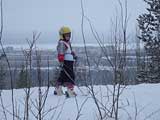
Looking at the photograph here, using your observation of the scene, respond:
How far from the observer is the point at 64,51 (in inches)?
315

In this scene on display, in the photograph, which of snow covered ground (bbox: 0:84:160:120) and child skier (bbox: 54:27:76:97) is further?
child skier (bbox: 54:27:76:97)

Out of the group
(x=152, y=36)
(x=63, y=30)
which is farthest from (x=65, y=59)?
(x=152, y=36)

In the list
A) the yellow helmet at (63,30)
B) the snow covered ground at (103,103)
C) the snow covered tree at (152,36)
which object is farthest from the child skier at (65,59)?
the snow covered tree at (152,36)

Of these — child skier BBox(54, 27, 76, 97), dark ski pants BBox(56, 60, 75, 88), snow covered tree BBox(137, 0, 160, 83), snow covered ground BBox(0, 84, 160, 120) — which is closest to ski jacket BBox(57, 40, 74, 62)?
child skier BBox(54, 27, 76, 97)

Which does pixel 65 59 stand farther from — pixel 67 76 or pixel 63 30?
pixel 63 30

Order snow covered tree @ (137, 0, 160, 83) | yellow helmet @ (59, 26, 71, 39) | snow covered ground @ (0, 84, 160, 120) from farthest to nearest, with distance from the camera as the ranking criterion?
snow covered tree @ (137, 0, 160, 83)
yellow helmet @ (59, 26, 71, 39)
snow covered ground @ (0, 84, 160, 120)

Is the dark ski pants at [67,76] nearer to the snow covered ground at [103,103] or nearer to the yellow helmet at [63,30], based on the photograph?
the snow covered ground at [103,103]

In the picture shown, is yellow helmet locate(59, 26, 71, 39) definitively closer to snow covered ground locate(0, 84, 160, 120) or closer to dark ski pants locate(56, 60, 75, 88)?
dark ski pants locate(56, 60, 75, 88)

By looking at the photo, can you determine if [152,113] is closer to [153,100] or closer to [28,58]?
[153,100]

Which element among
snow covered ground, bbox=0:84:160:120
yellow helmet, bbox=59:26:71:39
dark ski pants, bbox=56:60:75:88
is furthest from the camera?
dark ski pants, bbox=56:60:75:88

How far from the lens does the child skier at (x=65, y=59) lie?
7910mm

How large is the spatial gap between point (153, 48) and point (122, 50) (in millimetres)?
17215

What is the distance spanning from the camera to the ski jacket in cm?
789

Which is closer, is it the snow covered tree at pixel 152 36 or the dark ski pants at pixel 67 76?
the dark ski pants at pixel 67 76
